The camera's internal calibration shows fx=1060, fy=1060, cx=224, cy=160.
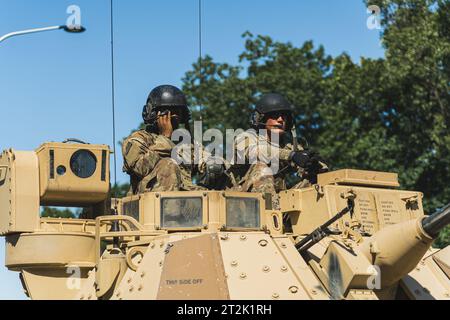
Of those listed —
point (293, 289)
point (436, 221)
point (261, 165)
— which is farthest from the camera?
point (261, 165)

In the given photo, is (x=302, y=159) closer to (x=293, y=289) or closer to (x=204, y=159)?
(x=204, y=159)

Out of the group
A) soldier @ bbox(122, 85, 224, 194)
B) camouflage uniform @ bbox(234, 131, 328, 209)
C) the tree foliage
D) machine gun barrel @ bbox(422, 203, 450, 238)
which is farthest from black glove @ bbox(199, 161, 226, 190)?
the tree foliage

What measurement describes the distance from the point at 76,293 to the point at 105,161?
2.01m

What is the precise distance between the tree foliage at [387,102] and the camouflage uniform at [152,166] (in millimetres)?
15188

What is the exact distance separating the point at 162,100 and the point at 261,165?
189 centimetres

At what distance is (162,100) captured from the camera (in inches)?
634

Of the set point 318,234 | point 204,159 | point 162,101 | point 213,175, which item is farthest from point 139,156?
point 318,234

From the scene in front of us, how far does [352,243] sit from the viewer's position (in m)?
13.3

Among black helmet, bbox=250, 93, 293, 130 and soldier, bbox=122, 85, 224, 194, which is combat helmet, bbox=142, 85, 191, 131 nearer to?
soldier, bbox=122, 85, 224, 194

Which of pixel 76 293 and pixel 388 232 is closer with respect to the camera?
pixel 388 232

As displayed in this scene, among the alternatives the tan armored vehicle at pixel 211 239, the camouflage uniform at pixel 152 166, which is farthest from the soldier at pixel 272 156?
the camouflage uniform at pixel 152 166

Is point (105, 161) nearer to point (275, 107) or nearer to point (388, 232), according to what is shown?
point (275, 107)

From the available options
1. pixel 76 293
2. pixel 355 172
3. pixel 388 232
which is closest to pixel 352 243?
pixel 388 232
